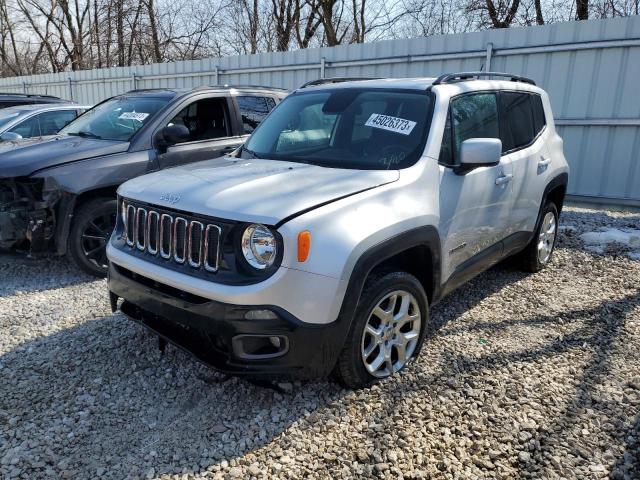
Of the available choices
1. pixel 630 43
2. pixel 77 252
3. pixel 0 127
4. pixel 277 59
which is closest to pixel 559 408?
pixel 77 252

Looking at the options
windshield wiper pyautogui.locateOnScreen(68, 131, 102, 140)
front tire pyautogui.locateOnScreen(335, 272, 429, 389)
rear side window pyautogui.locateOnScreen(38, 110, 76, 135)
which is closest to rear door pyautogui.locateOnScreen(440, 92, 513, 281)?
front tire pyautogui.locateOnScreen(335, 272, 429, 389)

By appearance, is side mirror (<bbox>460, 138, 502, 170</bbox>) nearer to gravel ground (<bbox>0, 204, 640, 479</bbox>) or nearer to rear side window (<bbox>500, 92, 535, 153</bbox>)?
rear side window (<bbox>500, 92, 535, 153</bbox>)

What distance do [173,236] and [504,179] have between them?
261cm

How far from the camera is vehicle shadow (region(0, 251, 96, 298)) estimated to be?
4.97 meters

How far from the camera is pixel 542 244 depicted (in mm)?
5383

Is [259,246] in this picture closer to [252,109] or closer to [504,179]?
[504,179]

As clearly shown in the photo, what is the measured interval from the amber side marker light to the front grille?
44 centimetres

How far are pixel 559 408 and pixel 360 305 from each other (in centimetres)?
133

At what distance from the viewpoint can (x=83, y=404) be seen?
9.95ft

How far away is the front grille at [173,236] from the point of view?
2.73 metres

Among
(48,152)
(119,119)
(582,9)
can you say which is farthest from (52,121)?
(582,9)

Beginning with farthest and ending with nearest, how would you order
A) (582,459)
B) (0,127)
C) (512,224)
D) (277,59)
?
1. (277,59)
2. (0,127)
3. (512,224)
4. (582,459)

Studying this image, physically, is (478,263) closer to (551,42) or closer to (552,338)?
(552,338)

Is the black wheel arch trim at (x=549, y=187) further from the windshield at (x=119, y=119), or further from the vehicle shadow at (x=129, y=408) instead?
the windshield at (x=119, y=119)
